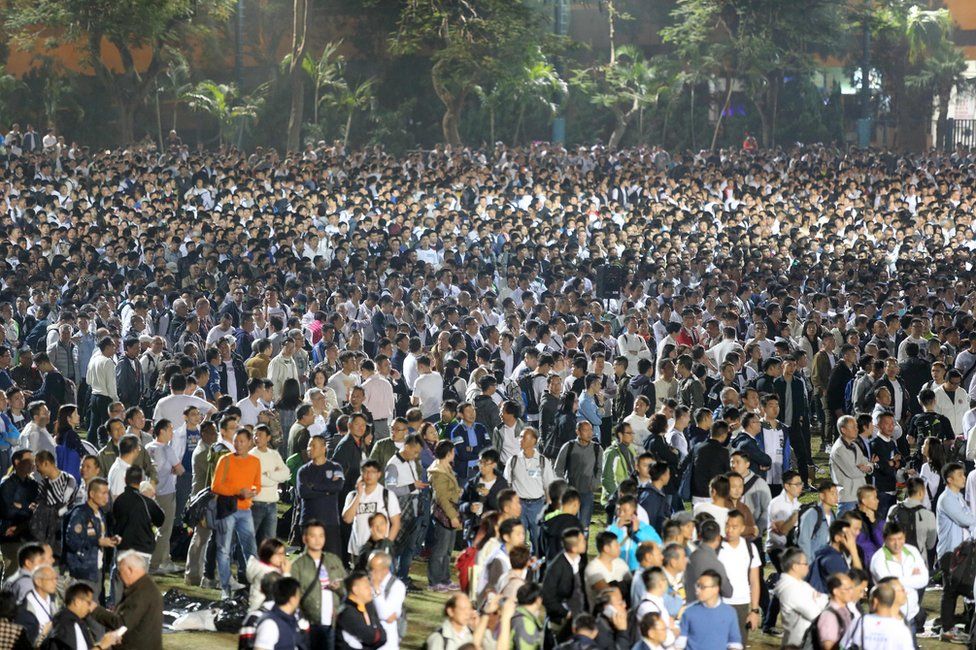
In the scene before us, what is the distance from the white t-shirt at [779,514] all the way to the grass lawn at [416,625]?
2.61 ft

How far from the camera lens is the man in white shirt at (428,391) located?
54.1ft

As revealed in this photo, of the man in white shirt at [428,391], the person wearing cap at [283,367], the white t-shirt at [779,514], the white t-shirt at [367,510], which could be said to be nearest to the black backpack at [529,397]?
the man in white shirt at [428,391]

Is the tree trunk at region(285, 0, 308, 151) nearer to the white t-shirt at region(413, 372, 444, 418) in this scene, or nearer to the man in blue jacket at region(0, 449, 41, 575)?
the white t-shirt at region(413, 372, 444, 418)

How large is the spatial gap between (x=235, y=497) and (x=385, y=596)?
132 inches

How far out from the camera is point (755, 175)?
3738 cm

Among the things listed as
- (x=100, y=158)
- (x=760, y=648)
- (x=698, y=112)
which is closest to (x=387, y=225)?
(x=100, y=158)

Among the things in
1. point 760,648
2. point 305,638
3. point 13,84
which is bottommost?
point 760,648

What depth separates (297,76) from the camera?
147ft

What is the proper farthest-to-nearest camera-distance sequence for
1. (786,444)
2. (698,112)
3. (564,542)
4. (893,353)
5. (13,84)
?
(698,112), (13,84), (893,353), (786,444), (564,542)

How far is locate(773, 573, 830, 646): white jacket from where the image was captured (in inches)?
389

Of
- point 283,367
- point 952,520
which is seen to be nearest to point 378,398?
point 283,367

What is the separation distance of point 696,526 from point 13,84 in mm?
37734

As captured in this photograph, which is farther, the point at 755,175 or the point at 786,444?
the point at 755,175

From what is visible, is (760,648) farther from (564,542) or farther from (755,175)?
(755,175)
